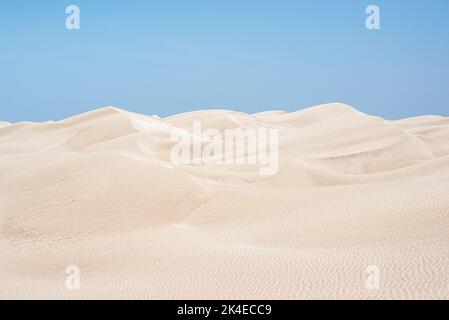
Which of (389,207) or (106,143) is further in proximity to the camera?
(106,143)

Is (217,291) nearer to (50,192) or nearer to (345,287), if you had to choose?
(345,287)

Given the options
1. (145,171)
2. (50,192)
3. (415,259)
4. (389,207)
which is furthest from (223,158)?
(415,259)

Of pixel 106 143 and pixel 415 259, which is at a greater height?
pixel 106 143

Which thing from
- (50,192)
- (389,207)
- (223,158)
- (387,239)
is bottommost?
(387,239)

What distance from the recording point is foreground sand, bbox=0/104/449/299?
740 cm

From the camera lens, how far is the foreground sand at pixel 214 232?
24.3 ft

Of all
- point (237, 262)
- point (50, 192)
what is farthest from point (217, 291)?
point (50, 192)

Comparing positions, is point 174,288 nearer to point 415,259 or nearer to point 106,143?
point 415,259

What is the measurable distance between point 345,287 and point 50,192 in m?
9.71

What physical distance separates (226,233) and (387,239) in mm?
3677

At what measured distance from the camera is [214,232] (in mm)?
11750

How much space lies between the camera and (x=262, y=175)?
67.8 feet
